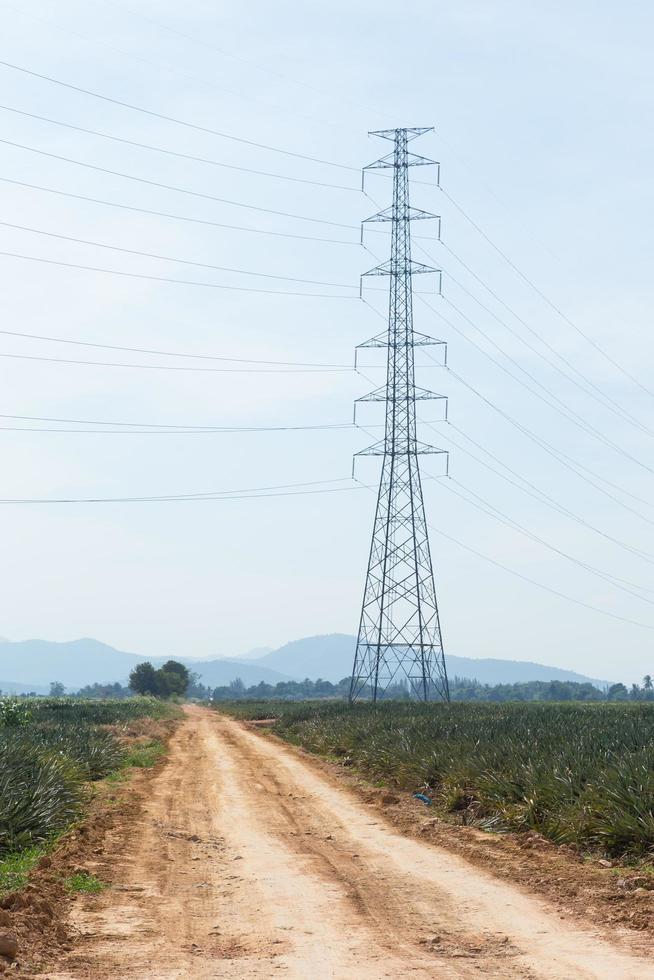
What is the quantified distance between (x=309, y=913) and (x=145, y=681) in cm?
16314

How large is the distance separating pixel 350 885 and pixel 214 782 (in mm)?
13452

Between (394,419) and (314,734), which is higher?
(394,419)

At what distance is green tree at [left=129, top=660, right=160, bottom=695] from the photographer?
168 meters

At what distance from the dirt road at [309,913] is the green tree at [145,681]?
15396 cm

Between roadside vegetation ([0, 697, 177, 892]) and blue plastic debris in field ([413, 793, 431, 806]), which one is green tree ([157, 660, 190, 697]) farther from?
blue plastic debris in field ([413, 793, 431, 806])

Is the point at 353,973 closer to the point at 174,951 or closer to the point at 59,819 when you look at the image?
the point at 174,951

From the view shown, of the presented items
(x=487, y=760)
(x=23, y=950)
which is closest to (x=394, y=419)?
(x=487, y=760)

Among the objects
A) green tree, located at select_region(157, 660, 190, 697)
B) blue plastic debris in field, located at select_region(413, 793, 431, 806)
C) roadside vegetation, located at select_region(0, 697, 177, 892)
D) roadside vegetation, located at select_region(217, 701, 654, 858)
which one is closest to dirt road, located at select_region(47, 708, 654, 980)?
roadside vegetation, located at select_region(0, 697, 177, 892)

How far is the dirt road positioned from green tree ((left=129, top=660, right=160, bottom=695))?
505 feet

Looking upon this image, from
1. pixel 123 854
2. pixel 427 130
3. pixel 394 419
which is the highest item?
pixel 427 130

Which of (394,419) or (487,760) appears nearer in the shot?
(487,760)

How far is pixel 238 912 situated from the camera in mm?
10664

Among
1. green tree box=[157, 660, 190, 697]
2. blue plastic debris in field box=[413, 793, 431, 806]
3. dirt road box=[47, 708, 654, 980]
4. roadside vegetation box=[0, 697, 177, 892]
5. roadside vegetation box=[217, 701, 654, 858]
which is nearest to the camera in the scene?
dirt road box=[47, 708, 654, 980]

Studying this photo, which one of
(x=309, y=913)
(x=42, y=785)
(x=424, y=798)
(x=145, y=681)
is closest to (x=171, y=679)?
(x=145, y=681)
